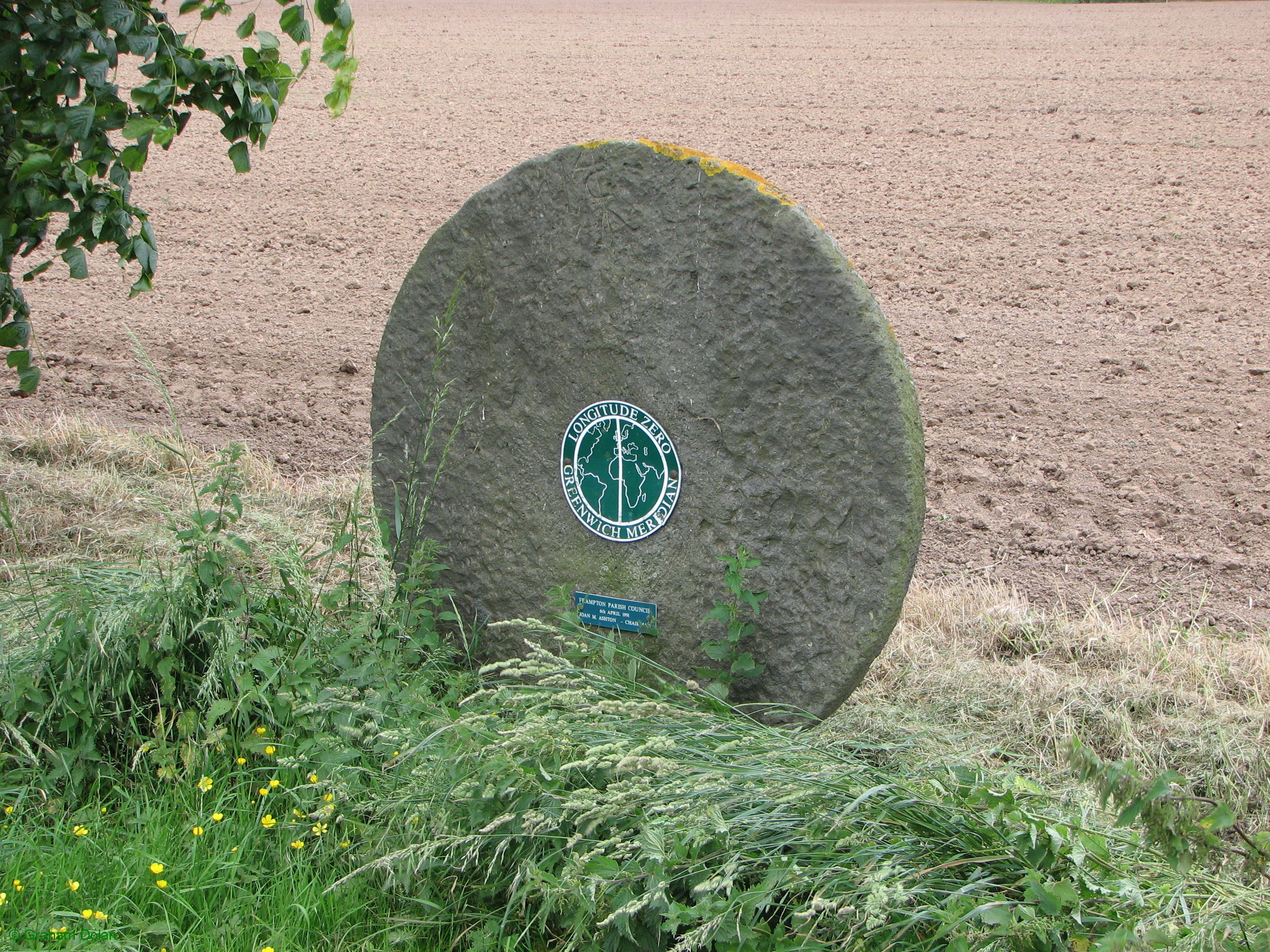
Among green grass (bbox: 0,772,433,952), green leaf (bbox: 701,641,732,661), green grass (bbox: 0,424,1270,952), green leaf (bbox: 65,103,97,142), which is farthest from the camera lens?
green leaf (bbox: 701,641,732,661)

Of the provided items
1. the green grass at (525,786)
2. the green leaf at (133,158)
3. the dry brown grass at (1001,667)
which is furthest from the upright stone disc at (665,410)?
the green leaf at (133,158)

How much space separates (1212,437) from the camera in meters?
4.93

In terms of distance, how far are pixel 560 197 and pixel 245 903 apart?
6.29 feet

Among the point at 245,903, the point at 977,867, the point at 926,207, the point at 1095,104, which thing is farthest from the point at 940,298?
the point at 1095,104

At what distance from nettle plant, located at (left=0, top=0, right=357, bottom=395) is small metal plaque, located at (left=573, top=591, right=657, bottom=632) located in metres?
1.47

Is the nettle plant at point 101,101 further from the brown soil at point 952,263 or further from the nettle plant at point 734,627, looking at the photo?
the brown soil at point 952,263

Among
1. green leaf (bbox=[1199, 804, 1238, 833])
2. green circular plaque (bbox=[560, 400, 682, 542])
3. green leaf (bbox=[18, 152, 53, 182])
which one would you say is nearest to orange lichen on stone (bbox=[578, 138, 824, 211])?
green circular plaque (bbox=[560, 400, 682, 542])

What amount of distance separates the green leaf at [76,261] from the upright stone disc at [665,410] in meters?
0.84

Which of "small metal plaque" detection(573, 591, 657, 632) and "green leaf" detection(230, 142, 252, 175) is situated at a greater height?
"green leaf" detection(230, 142, 252, 175)

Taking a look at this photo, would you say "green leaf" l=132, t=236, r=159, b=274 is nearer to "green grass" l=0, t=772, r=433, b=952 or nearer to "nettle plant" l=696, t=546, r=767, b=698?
"green grass" l=0, t=772, r=433, b=952

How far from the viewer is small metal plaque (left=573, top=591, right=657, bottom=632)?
3.12 m

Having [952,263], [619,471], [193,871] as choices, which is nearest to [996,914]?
[619,471]

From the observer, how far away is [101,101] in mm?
2945

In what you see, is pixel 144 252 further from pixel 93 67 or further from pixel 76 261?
pixel 93 67
